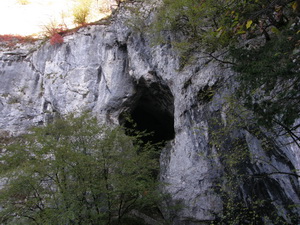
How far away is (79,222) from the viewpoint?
21.8ft

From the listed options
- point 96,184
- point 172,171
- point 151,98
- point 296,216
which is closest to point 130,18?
point 151,98

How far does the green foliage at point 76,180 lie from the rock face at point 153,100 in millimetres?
1750

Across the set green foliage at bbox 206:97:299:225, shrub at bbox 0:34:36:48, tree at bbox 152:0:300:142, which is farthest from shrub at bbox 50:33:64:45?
green foliage at bbox 206:97:299:225

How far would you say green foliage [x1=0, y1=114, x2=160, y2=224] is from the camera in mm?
6828

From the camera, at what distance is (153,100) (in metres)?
13.7

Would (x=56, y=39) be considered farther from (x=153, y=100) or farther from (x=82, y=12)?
(x=153, y=100)

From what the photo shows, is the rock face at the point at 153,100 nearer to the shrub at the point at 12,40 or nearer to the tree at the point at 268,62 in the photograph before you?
the shrub at the point at 12,40

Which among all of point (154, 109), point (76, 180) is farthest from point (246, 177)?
point (154, 109)

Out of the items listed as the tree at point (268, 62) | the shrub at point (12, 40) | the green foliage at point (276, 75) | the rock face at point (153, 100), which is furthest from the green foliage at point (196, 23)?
the shrub at point (12, 40)

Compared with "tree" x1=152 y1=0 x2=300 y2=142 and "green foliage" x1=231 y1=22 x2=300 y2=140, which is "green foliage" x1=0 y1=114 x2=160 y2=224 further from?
"green foliage" x1=231 y1=22 x2=300 y2=140

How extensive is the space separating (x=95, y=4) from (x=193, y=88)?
12797 mm

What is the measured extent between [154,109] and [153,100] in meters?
0.94

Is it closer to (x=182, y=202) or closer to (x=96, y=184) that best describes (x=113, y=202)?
(x=96, y=184)

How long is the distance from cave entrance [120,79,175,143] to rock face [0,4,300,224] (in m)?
0.06
